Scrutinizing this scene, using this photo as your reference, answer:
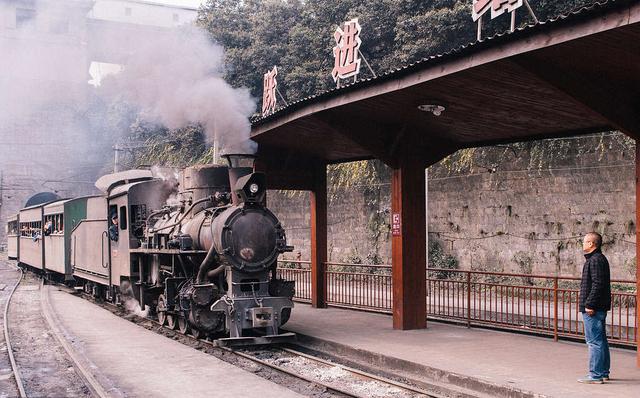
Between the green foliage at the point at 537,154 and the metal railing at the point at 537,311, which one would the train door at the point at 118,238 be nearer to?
the metal railing at the point at 537,311

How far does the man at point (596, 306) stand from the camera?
6980mm

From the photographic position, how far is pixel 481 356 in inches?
340

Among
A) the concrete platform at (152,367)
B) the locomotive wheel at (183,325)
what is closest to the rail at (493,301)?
the locomotive wheel at (183,325)

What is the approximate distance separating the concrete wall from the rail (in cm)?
67

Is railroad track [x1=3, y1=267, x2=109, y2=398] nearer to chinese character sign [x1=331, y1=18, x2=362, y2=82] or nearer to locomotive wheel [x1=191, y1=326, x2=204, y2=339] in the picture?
locomotive wheel [x1=191, y1=326, x2=204, y2=339]

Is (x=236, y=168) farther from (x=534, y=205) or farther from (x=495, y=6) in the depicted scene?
(x=534, y=205)

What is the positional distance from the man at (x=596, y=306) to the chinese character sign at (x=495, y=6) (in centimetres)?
530

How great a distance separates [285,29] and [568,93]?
23028mm

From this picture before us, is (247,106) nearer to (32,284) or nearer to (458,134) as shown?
(458,134)

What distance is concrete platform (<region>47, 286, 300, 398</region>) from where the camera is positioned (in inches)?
290

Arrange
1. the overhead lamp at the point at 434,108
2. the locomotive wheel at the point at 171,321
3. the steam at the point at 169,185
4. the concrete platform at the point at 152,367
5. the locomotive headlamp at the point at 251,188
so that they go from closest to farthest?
the concrete platform at the point at 152,367
the overhead lamp at the point at 434,108
the locomotive headlamp at the point at 251,188
the locomotive wheel at the point at 171,321
the steam at the point at 169,185

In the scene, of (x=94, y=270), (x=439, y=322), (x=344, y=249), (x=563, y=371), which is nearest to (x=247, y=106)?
(x=439, y=322)

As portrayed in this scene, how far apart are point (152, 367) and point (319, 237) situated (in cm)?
610

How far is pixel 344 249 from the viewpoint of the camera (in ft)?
73.5
